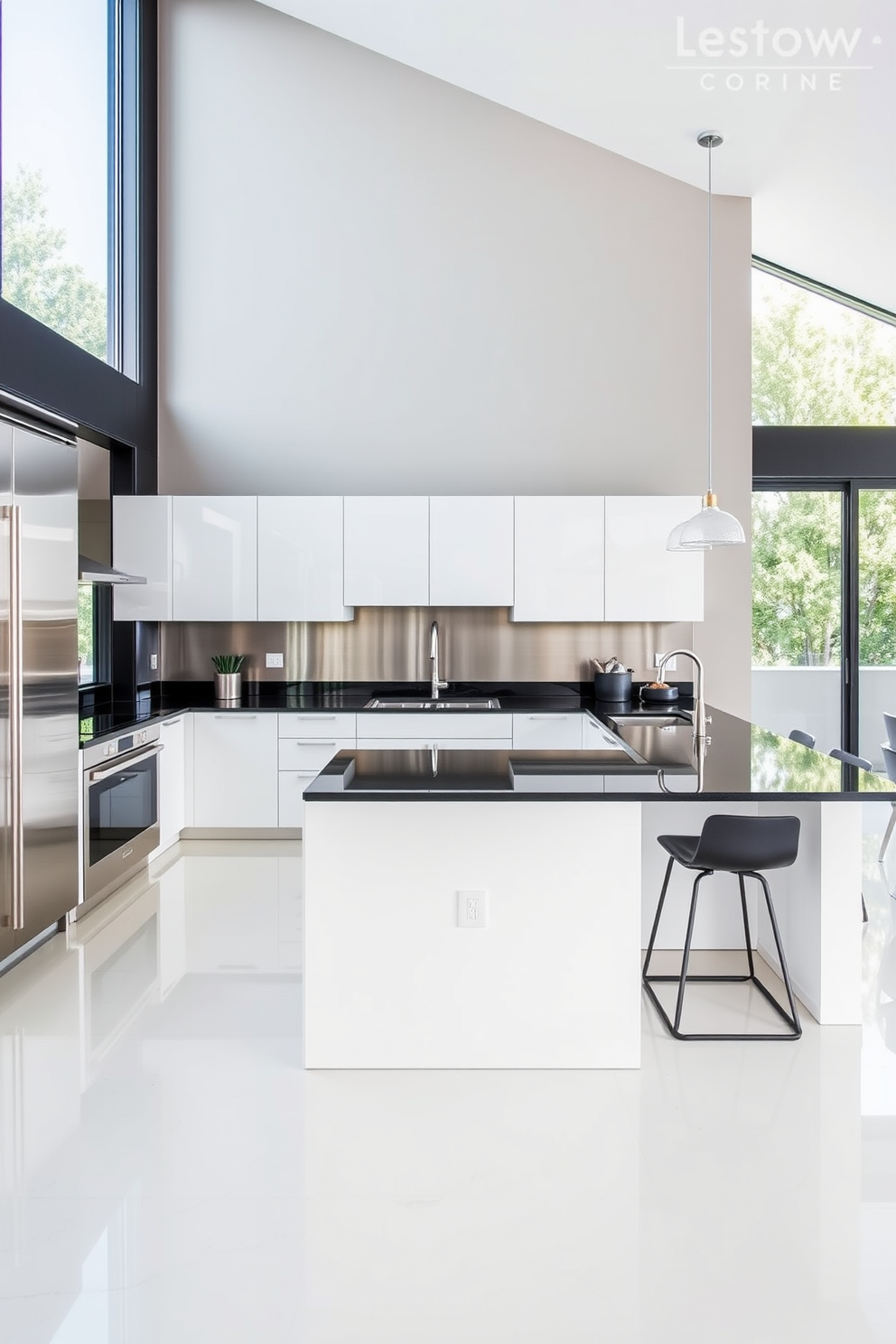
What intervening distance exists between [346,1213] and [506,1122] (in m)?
0.55

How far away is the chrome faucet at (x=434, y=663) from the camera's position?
5789 millimetres

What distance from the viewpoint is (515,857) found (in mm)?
2777

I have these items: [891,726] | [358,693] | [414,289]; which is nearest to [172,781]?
[358,693]

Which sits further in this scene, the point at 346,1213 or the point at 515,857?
the point at 515,857

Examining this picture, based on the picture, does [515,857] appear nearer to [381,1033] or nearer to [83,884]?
[381,1033]

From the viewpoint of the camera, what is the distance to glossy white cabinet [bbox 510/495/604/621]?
5516mm

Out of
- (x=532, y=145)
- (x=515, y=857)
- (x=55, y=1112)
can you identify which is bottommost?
(x=55, y=1112)

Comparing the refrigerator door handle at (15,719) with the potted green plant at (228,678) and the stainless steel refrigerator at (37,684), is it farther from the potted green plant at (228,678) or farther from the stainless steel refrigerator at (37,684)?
the potted green plant at (228,678)

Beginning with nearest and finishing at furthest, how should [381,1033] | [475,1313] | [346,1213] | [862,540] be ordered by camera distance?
1. [475,1313]
2. [346,1213]
3. [381,1033]
4. [862,540]

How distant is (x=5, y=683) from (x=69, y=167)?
3138mm

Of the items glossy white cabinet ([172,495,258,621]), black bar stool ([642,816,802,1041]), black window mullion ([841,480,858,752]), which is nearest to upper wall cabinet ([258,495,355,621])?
glossy white cabinet ([172,495,258,621])

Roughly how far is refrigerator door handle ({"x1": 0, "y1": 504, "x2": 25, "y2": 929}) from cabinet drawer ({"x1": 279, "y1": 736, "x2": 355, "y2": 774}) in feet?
6.82

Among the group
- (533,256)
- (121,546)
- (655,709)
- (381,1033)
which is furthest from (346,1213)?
(533,256)

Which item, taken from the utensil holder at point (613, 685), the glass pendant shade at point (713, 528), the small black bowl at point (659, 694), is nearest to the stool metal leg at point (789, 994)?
the glass pendant shade at point (713, 528)
